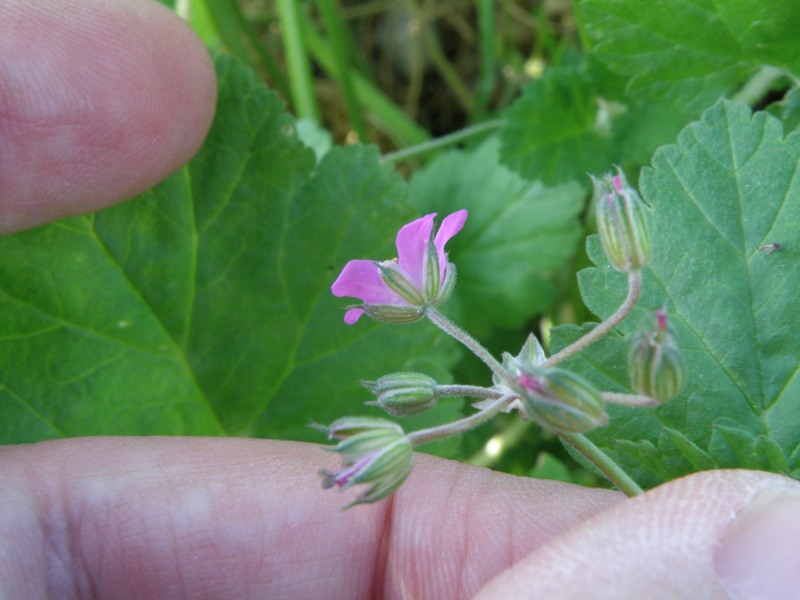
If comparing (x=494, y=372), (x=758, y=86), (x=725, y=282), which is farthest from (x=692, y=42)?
(x=494, y=372)

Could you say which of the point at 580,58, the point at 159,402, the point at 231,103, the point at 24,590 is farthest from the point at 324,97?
the point at 24,590

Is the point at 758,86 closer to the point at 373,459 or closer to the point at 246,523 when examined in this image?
the point at 373,459

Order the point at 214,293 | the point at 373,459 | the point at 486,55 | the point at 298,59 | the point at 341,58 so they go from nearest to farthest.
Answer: the point at 373,459 → the point at 214,293 → the point at 298,59 → the point at 341,58 → the point at 486,55

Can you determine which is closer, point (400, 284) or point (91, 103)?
point (400, 284)

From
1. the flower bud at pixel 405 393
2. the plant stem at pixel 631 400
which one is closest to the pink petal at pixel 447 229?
the flower bud at pixel 405 393

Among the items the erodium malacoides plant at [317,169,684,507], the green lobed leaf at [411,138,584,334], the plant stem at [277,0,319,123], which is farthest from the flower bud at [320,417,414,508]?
the plant stem at [277,0,319,123]

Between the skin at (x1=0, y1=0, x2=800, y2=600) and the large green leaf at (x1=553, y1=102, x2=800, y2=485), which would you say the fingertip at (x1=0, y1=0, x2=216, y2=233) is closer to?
the skin at (x1=0, y1=0, x2=800, y2=600)
